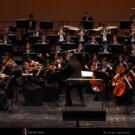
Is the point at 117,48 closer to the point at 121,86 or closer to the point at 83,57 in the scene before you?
the point at 83,57

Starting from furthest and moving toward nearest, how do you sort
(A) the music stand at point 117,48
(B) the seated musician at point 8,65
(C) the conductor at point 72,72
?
(A) the music stand at point 117,48 → (B) the seated musician at point 8,65 → (C) the conductor at point 72,72

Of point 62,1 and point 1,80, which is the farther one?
point 62,1

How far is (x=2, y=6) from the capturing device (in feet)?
62.9

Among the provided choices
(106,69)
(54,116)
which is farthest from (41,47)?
(54,116)

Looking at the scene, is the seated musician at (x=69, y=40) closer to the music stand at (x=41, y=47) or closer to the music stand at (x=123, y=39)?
the music stand at (x=41, y=47)

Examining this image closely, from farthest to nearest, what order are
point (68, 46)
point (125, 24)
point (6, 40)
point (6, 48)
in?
point (125, 24) < point (6, 40) < point (68, 46) < point (6, 48)

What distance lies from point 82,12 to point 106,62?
254 inches

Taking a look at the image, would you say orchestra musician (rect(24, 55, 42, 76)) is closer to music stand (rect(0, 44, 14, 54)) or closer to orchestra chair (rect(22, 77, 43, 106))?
orchestra chair (rect(22, 77, 43, 106))

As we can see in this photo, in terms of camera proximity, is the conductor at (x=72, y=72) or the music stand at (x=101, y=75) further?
the music stand at (x=101, y=75)

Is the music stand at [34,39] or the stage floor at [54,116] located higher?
the music stand at [34,39]

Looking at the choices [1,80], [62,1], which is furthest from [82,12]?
[1,80]

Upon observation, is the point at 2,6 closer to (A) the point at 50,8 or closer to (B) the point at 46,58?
(A) the point at 50,8

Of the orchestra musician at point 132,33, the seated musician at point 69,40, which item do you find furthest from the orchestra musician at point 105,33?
the seated musician at point 69,40
